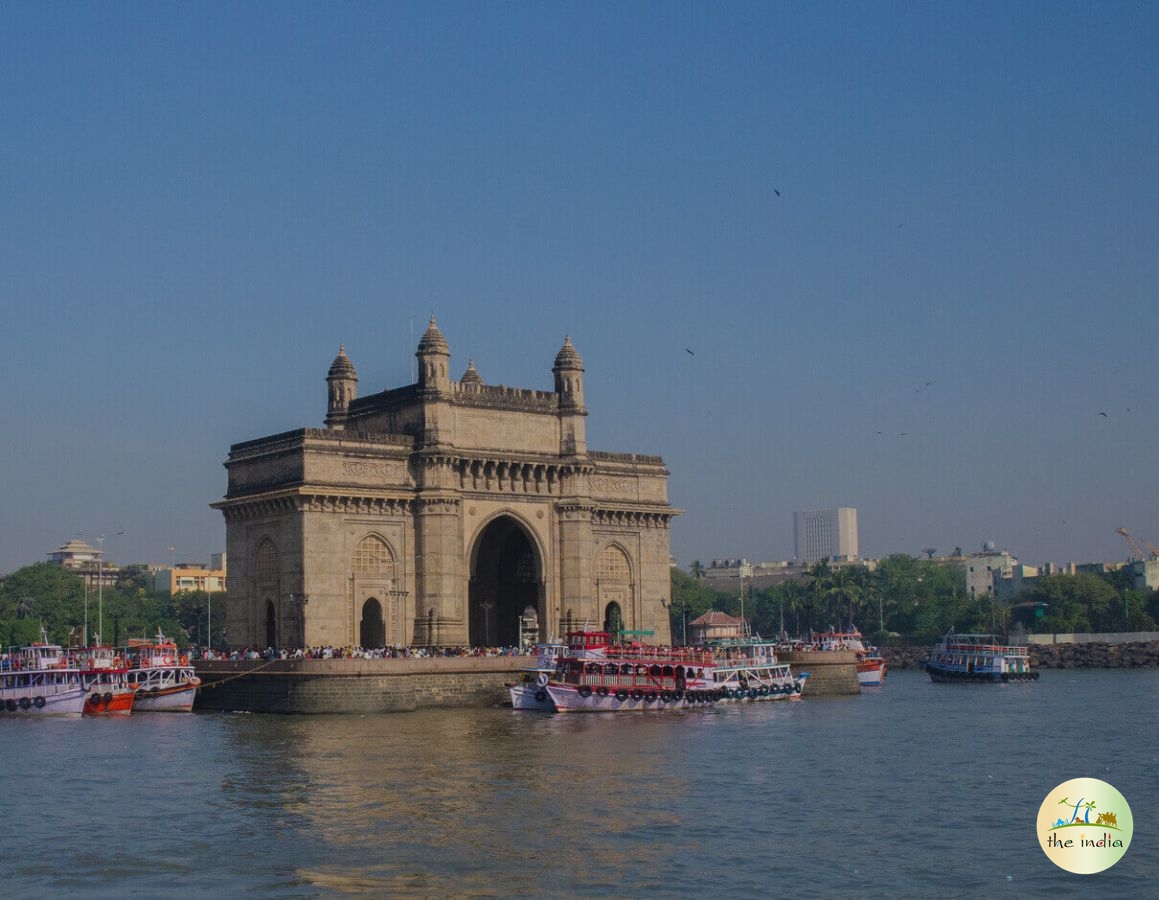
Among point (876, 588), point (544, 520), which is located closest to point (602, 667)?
point (544, 520)

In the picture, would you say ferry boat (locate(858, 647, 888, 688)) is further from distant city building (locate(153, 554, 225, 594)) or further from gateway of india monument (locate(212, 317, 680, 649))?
distant city building (locate(153, 554, 225, 594))

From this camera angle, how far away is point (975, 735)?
53906mm

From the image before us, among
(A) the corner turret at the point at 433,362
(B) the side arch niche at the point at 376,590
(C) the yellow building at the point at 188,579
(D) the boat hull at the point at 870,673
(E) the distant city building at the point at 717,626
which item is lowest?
(D) the boat hull at the point at 870,673

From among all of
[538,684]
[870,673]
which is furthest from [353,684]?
[870,673]

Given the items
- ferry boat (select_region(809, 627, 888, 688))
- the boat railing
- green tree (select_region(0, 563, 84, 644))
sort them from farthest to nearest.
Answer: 1. green tree (select_region(0, 563, 84, 644))
2. the boat railing
3. ferry boat (select_region(809, 627, 888, 688))

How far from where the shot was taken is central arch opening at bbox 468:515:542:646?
78.7 m

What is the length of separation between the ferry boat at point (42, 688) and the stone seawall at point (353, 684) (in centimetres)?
489

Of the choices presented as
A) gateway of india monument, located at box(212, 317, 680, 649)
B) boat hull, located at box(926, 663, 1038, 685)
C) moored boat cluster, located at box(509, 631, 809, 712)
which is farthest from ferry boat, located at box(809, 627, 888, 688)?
moored boat cluster, located at box(509, 631, 809, 712)

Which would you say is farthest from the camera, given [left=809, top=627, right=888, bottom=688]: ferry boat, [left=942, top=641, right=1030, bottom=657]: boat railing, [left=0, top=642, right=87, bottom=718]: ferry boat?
[left=942, top=641, right=1030, bottom=657]: boat railing

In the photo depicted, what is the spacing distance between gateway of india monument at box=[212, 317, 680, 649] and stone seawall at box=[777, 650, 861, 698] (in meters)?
7.12

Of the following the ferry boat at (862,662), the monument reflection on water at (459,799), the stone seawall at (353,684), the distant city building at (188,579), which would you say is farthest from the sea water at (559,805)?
the distant city building at (188,579)

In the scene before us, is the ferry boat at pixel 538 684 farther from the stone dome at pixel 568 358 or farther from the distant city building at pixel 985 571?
the distant city building at pixel 985 571

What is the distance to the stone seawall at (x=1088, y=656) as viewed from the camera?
12262cm

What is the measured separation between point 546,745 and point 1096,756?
15.7 meters
